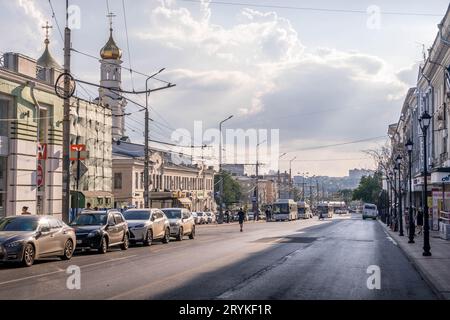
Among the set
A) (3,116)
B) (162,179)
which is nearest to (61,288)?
(3,116)

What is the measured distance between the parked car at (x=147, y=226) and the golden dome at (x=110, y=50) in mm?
52556

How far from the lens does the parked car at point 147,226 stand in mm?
29766

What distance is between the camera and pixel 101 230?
2552cm

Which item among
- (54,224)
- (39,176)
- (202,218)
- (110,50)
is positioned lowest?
(202,218)

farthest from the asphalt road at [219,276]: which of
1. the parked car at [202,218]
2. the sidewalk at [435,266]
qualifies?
the parked car at [202,218]

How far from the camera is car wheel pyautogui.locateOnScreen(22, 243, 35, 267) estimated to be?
19700mm

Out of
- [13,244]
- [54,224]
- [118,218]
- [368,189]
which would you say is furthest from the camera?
[368,189]

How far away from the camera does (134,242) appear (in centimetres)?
3059

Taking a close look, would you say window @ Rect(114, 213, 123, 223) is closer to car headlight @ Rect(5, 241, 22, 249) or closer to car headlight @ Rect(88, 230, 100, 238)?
car headlight @ Rect(88, 230, 100, 238)

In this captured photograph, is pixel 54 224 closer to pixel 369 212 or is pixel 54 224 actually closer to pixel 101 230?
pixel 101 230

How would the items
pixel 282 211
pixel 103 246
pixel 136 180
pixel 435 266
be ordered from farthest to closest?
pixel 282 211
pixel 136 180
pixel 103 246
pixel 435 266

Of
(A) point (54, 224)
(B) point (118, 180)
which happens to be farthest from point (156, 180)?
(A) point (54, 224)

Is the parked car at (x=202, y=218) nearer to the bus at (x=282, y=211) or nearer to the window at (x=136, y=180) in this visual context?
the window at (x=136, y=180)

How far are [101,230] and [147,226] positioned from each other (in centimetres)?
472
